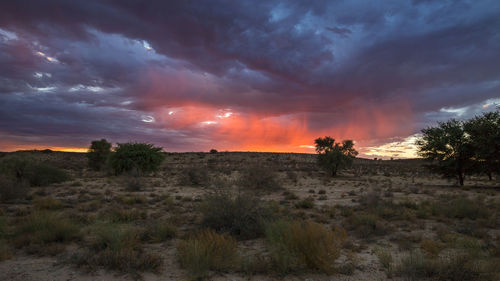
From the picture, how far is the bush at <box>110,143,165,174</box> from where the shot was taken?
32.3 meters

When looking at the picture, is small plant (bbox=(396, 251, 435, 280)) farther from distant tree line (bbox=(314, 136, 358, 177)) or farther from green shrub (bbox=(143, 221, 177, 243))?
distant tree line (bbox=(314, 136, 358, 177))

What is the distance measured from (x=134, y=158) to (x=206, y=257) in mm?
29950

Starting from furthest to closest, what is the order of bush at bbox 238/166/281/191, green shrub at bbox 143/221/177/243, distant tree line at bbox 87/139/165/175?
1. distant tree line at bbox 87/139/165/175
2. bush at bbox 238/166/281/191
3. green shrub at bbox 143/221/177/243

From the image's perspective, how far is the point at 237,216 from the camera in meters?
8.75

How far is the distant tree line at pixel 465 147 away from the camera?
75.9 feet

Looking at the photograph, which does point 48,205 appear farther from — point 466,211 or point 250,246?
point 466,211

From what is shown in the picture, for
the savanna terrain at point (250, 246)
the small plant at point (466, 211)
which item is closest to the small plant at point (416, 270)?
the savanna terrain at point (250, 246)

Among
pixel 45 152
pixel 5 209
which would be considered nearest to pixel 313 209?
pixel 5 209

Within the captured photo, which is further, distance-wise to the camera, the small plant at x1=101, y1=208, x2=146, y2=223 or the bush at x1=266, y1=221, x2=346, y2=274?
the small plant at x1=101, y1=208, x2=146, y2=223

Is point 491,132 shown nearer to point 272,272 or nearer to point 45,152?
point 272,272

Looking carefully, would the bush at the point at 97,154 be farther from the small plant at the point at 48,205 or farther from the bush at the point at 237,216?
the bush at the point at 237,216

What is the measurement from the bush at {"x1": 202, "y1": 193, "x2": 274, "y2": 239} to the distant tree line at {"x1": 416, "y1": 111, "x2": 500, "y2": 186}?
79.2 feet

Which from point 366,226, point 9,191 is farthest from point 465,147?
point 9,191

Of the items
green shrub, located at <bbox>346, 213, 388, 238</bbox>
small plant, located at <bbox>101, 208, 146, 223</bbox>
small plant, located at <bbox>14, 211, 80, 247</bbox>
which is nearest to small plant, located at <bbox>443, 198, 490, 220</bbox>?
green shrub, located at <bbox>346, 213, 388, 238</bbox>
